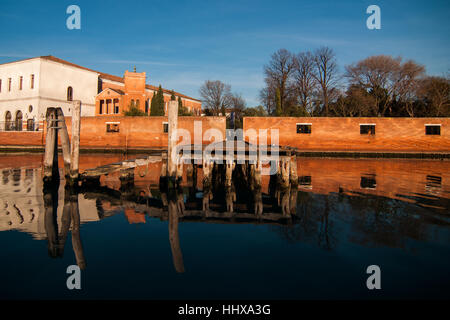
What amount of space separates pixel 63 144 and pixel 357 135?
2096cm

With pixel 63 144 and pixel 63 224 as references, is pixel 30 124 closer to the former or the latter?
pixel 63 144

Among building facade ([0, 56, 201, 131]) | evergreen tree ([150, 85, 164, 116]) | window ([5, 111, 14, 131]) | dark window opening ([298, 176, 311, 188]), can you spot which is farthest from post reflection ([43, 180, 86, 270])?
building facade ([0, 56, 201, 131])

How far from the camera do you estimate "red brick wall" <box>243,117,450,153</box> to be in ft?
75.2

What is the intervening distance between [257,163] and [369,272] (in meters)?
4.97

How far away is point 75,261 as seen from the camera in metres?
3.64

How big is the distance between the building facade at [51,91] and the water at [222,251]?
27.8m

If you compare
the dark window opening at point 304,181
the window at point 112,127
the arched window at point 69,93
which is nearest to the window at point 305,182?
the dark window opening at point 304,181

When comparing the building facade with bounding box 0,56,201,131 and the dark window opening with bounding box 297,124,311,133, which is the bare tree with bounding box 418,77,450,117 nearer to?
the dark window opening with bounding box 297,124,311,133

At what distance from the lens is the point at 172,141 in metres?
7.80

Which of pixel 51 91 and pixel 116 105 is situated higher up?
pixel 51 91

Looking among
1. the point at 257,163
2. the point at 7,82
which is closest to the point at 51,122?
the point at 257,163

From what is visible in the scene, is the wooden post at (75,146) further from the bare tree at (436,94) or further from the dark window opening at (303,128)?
the bare tree at (436,94)

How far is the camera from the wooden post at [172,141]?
778cm

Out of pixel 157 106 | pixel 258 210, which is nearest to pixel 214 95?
pixel 157 106
